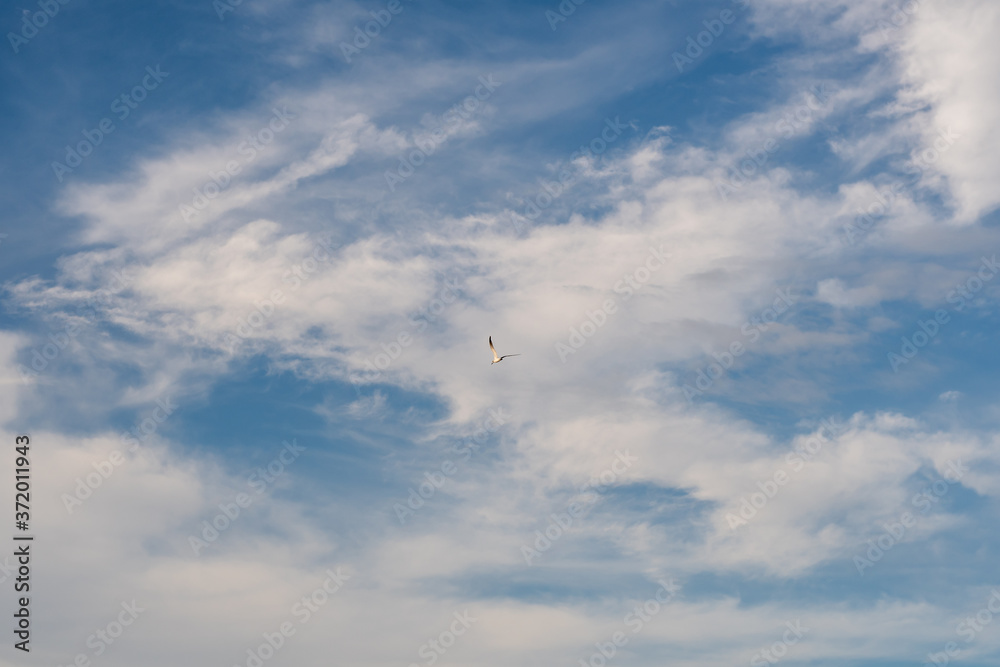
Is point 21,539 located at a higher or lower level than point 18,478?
lower

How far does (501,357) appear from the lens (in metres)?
141

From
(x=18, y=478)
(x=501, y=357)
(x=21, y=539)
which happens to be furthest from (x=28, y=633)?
(x=501, y=357)

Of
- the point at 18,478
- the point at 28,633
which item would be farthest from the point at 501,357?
the point at 28,633

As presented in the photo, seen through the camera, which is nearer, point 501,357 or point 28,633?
point 28,633

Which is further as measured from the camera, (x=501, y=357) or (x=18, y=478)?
(x=501, y=357)

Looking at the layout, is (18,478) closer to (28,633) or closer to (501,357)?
(28,633)

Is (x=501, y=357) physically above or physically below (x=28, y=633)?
above

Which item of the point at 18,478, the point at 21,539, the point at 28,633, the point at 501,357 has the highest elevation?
the point at 501,357

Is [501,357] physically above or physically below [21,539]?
above

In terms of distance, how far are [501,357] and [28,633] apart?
11154 cm

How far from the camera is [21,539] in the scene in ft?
387

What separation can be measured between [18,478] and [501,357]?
98.5 meters

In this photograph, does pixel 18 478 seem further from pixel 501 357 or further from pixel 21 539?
pixel 501 357

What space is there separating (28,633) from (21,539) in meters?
20.0
